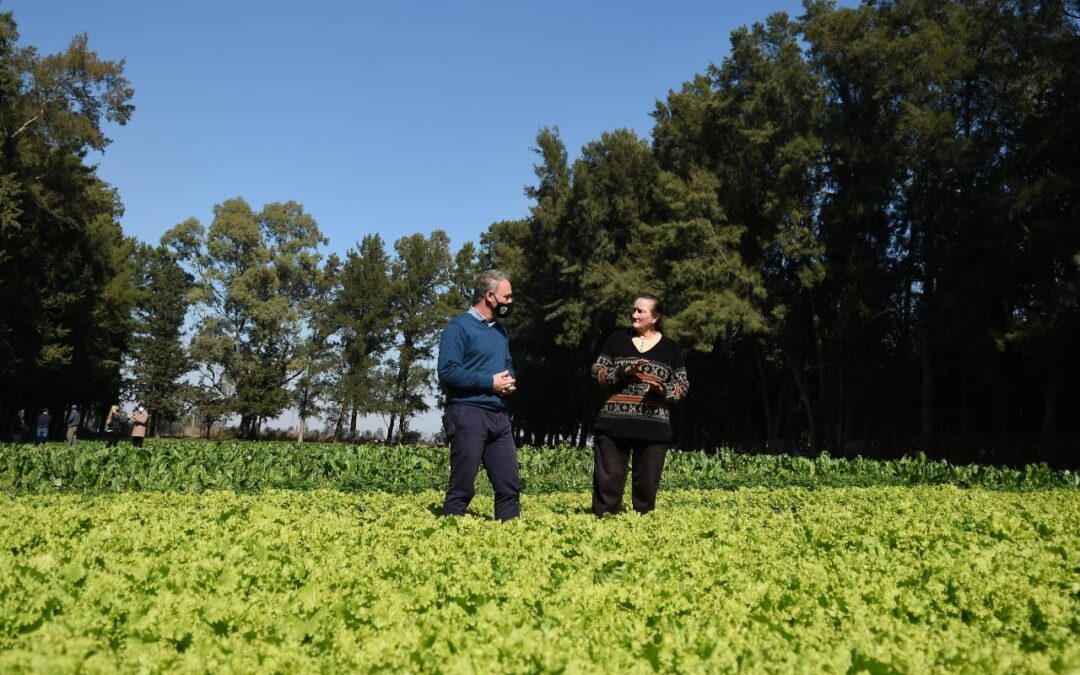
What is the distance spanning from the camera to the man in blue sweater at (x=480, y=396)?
689 cm

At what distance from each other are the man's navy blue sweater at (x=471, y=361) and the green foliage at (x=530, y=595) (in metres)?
1.09

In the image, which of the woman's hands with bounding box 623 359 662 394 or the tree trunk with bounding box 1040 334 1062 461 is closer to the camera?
the woman's hands with bounding box 623 359 662 394

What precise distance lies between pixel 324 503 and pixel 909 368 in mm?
37123

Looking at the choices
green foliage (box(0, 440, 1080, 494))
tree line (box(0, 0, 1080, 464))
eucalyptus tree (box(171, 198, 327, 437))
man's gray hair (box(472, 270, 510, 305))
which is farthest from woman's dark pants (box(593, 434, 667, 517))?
eucalyptus tree (box(171, 198, 327, 437))

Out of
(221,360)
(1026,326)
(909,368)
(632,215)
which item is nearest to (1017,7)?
(1026,326)

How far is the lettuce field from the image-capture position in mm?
2918

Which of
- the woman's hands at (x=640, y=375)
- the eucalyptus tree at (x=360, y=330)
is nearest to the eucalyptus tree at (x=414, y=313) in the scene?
the eucalyptus tree at (x=360, y=330)

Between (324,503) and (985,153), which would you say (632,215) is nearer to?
(985,153)

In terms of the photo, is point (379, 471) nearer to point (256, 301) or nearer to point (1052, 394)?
point (1052, 394)

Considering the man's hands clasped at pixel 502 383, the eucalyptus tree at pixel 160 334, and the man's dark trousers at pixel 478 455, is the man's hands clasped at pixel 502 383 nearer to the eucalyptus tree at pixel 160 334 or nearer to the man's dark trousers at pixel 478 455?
the man's dark trousers at pixel 478 455

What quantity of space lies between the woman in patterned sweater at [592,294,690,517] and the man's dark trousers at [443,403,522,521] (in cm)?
77

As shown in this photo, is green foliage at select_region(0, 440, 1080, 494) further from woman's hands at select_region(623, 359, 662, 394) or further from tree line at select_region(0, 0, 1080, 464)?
tree line at select_region(0, 0, 1080, 464)

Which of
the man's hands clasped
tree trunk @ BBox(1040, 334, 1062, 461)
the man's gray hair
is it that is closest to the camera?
the man's hands clasped

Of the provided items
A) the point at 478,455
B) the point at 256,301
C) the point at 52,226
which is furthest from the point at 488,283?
the point at 256,301
